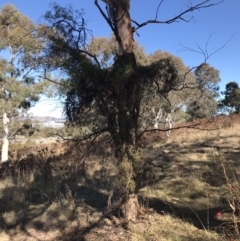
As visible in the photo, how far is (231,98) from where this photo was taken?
1034 inches

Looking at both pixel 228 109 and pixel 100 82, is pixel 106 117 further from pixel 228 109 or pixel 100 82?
pixel 228 109

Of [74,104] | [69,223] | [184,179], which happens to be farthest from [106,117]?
[184,179]

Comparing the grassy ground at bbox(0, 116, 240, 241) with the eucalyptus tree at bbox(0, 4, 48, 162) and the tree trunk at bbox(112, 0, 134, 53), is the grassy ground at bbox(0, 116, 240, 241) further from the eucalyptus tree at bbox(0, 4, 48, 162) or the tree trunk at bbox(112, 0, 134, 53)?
the eucalyptus tree at bbox(0, 4, 48, 162)

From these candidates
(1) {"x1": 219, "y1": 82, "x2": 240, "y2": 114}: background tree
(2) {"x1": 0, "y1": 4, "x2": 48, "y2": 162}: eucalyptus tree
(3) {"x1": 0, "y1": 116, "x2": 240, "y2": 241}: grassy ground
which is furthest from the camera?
(1) {"x1": 219, "y1": 82, "x2": 240, "y2": 114}: background tree

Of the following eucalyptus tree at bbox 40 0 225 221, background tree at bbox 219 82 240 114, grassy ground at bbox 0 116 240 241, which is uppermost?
background tree at bbox 219 82 240 114

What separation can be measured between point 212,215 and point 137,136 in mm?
1604

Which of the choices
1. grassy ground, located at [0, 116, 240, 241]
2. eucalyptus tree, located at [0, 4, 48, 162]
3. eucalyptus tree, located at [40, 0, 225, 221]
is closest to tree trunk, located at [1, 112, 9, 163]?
eucalyptus tree, located at [0, 4, 48, 162]

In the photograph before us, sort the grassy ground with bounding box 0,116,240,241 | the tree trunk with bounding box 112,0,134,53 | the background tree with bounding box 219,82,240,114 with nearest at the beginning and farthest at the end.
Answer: the grassy ground with bounding box 0,116,240,241 < the tree trunk with bounding box 112,0,134,53 < the background tree with bounding box 219,82,240,114

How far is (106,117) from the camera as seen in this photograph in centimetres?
532

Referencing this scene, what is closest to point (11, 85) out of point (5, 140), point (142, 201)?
point (5, 140)

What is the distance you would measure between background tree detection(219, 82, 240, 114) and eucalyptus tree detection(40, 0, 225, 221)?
71.9ft

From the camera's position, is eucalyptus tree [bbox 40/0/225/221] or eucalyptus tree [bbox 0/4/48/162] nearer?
eucalyptus tree [bbox 40/0/225/221]

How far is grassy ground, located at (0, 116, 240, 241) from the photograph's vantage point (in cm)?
433

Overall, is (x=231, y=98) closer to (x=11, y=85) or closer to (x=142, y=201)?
(x=11, y=85)
